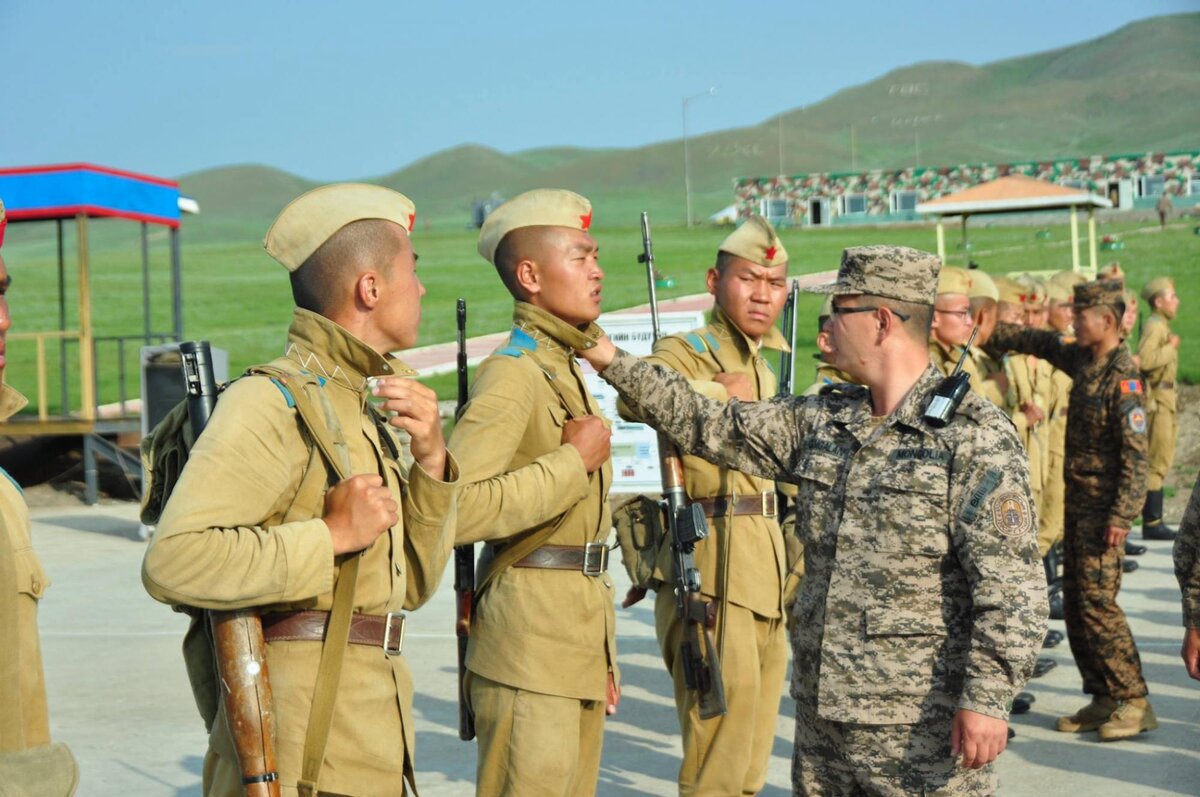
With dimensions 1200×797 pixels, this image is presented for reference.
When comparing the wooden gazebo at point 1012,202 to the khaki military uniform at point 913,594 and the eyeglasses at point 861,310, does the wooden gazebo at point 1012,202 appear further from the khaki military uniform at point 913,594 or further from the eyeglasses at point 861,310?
the khaki military uniform at point 913,594

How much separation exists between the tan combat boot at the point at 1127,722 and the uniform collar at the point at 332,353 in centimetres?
534

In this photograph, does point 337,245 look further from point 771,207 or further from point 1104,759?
point 771,207

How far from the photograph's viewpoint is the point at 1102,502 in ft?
25.6

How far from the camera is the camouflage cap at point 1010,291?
11.6 meters

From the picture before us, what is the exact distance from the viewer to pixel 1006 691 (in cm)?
384

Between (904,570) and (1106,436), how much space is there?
14.2ft

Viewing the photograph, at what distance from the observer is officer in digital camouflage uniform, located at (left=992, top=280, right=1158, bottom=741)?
7629 mm

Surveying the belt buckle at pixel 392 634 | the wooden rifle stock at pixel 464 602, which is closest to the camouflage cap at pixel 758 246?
the wooden rifle stock at pixel 464 602

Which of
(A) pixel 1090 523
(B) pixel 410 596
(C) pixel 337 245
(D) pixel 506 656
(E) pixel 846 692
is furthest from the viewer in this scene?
(A) pixel 1090 523

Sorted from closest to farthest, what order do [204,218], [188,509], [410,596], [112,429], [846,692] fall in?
1. [188,509]
2. [410,596]
3. [846,692]
4. [112,429]
5. [204,218]

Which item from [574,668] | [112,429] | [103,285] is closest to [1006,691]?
[574,668]

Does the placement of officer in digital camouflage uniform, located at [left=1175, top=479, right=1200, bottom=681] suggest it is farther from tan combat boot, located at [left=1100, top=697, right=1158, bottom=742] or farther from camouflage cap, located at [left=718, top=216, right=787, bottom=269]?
tan combat boot, located at [left=1100, top=697, right=1158, bottom=742]

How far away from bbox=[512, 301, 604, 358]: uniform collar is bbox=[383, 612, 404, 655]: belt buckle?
1656 millimetres

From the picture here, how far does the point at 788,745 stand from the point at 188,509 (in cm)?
512
